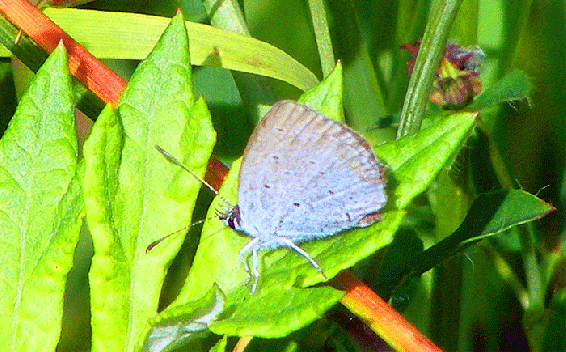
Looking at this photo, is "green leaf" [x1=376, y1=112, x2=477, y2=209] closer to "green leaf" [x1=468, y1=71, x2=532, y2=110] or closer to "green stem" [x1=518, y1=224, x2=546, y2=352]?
"green leaf" [x1=468, y1=71, x2=532, y2=110]

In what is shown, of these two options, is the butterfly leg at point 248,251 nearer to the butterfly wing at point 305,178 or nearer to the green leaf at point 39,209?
the butterfly wing at point 305,178

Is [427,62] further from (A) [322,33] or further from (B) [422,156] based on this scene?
(B) [422,156]

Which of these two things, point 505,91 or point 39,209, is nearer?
point 39,209

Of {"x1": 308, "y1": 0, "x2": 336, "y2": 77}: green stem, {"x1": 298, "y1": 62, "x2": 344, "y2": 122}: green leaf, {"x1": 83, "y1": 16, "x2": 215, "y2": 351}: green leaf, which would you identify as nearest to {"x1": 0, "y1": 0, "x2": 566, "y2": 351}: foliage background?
{"x1": 308, "y1": 0, "x2": 336, "y2": 77}: green stem

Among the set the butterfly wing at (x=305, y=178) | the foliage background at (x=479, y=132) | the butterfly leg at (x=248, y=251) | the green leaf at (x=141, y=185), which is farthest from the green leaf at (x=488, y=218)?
the green leaf at (x=141, y=185)

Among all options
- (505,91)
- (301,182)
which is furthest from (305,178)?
(505,91)

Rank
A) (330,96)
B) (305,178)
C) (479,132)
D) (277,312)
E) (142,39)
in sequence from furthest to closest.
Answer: (479,132)
(142,39)
(305,178)
(330,96)
(277,312)
